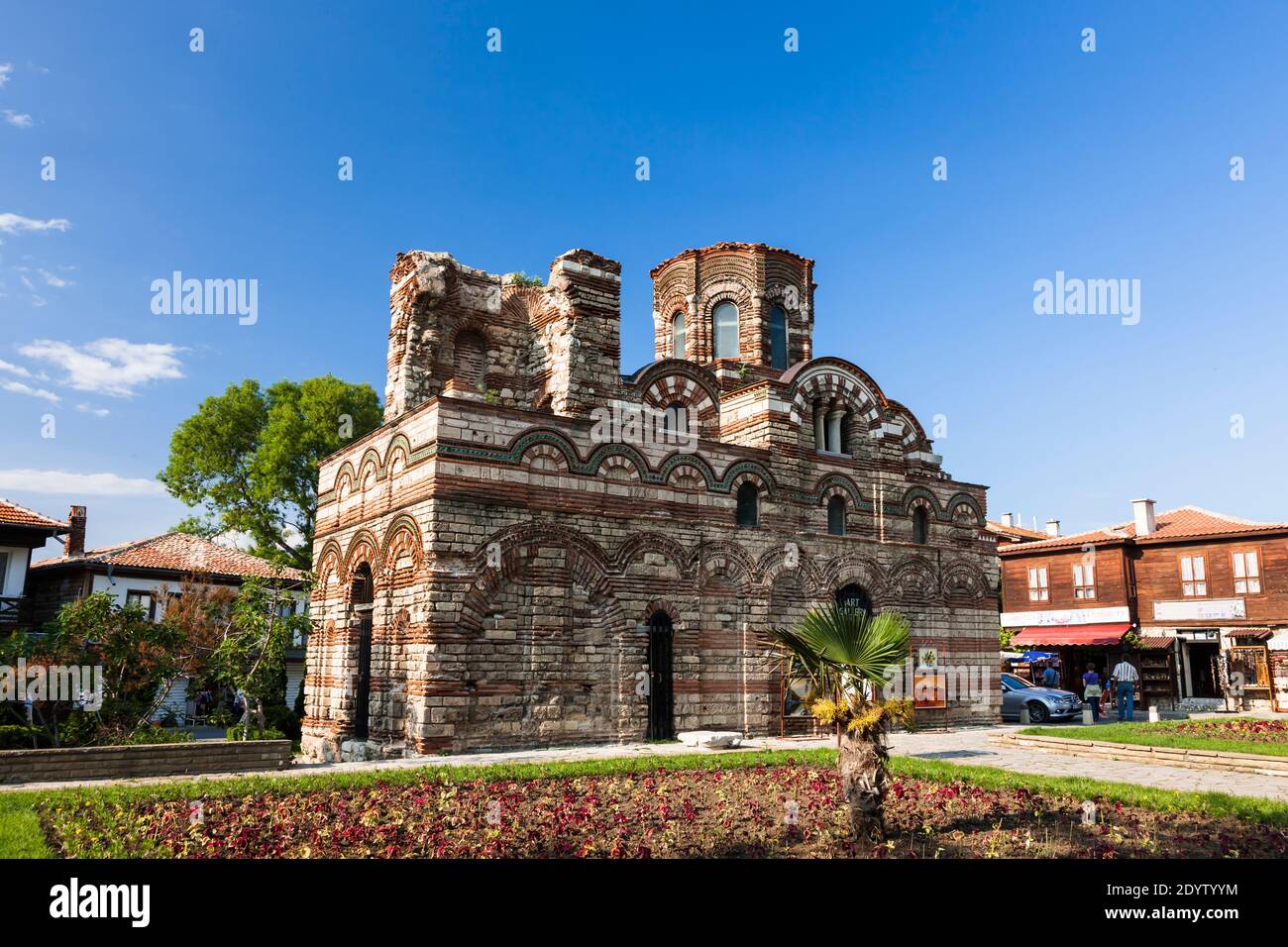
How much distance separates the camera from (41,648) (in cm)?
1320

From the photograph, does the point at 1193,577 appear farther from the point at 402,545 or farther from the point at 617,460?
the point at 402,545

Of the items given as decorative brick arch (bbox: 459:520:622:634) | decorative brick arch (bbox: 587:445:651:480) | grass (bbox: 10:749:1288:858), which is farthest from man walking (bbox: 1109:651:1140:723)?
decorative brick arch (bbox: 459:520:622:634)

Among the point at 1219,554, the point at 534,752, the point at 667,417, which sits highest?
the point at 667,417

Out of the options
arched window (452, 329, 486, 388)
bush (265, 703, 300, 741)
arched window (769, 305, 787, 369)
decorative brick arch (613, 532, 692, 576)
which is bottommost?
bush (265, 703, 300, 741)

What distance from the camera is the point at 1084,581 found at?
3069 centimetres

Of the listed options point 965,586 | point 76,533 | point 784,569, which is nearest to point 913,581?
point 965,586

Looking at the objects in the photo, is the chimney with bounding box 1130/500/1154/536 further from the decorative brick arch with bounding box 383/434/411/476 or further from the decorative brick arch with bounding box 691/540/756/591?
the decorative brick arch with bounding box 383/434/411/476

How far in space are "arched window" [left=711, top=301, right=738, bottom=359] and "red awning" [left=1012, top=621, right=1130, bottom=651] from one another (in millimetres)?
14453

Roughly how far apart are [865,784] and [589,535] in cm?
834

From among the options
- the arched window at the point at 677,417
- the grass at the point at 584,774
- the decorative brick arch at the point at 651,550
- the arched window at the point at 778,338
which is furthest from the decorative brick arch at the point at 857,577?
the arched window at the point at 778,338

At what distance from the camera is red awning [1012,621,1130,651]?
28109mm
